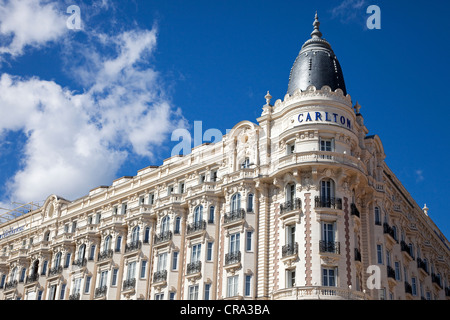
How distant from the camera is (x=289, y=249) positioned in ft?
171

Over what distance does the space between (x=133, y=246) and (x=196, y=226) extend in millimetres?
8698

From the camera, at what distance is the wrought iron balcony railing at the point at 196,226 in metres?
59.6

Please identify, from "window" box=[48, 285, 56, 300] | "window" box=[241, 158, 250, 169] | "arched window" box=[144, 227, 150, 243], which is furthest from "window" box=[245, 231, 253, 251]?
"window" box=[48, 285, 56, 300]

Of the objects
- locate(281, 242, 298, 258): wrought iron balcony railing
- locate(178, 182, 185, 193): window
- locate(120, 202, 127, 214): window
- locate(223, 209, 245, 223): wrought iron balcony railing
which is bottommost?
locate(281, 242, 298, 258): wrought iron balcony railing

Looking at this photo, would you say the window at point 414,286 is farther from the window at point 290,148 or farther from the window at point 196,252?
the window at point 196,252

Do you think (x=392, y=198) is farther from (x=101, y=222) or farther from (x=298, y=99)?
(x=101, y=222)

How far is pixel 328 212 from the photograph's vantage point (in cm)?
5269

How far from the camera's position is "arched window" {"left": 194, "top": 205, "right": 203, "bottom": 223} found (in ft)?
198

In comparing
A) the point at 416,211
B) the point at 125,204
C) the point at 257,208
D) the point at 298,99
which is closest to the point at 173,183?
the point at 125,204

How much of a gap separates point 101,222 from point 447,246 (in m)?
46.3

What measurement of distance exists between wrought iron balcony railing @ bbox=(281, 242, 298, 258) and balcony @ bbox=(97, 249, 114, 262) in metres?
22.2

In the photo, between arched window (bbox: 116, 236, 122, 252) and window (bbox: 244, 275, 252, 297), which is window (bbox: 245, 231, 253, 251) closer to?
window (bbox: 244, 275, 252, 297)

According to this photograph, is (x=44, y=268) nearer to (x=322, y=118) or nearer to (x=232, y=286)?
(x=232, y=286)

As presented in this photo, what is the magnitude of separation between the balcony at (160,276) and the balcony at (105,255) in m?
7.95
